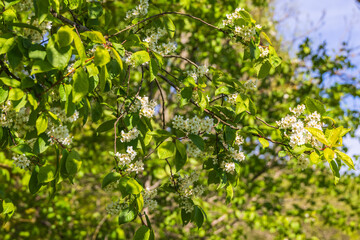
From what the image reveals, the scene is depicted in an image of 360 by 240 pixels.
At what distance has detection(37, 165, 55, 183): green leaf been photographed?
1373 mm

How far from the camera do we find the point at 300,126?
1640 millimetres

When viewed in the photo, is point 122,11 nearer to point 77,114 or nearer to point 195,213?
point 77,114

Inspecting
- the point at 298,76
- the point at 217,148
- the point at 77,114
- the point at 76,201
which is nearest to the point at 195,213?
the point at 217,148

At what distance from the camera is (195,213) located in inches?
66.4

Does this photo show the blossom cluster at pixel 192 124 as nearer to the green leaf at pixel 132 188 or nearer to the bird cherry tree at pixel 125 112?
the bird cherry tree at pixel 125 112

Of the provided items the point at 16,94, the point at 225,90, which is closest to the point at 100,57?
the point at 16,94

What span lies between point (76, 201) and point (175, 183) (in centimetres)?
301

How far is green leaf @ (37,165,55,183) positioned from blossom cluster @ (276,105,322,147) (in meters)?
1.13

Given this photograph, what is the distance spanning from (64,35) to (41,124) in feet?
1.35

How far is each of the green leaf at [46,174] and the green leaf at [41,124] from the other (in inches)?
6.5

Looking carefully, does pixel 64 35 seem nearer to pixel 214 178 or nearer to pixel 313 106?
pixel 214 178

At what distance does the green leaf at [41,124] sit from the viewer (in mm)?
1358

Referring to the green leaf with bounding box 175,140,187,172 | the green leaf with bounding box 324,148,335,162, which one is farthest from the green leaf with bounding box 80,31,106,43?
the green leaf with bounding box 324,148,335,162

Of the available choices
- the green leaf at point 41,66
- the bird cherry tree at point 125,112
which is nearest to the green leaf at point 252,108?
the bird cherry tree at point 125,112
